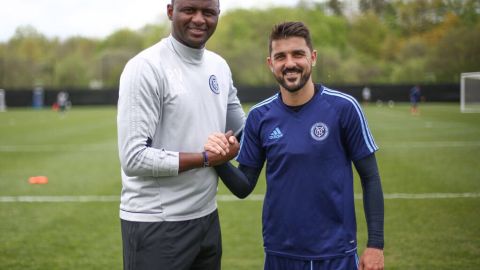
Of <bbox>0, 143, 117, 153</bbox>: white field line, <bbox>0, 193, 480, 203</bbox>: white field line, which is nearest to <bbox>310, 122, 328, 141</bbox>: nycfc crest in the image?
<bbox>0, 193, 480, 203</bbox>: white field line

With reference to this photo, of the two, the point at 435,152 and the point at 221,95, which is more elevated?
the point at 221,95

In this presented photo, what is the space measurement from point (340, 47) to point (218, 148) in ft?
269

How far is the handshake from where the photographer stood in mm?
2930

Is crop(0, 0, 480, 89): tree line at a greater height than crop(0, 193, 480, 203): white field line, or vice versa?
crop(0, 0, 480, 89): tree line

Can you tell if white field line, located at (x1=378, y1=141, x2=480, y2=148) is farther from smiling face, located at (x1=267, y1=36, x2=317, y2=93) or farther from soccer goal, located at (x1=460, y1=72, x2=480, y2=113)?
soccer goal, located at (x1=460, y1=72, x2=480, y2=113)

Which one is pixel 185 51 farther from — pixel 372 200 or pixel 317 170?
pixel 372 200

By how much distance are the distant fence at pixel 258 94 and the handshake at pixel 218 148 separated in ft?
155

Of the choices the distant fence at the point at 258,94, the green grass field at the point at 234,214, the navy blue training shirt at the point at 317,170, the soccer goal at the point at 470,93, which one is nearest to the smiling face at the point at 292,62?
the navy blue training shirt at the point at 317,170

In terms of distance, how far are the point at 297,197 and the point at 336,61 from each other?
210 feet

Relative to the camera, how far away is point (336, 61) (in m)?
65.6

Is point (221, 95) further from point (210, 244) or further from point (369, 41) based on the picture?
point (369, 41)

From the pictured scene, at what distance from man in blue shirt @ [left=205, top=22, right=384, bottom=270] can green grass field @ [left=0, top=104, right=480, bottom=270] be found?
310 cm

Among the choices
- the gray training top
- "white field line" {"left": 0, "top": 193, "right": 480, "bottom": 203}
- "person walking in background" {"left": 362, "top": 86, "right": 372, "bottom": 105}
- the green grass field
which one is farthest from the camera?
"person walking in background" {"left": 362, "top": 86, "right": 372, "bottom": 105}

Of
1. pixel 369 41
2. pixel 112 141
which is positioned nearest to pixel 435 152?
pixel 112 141
